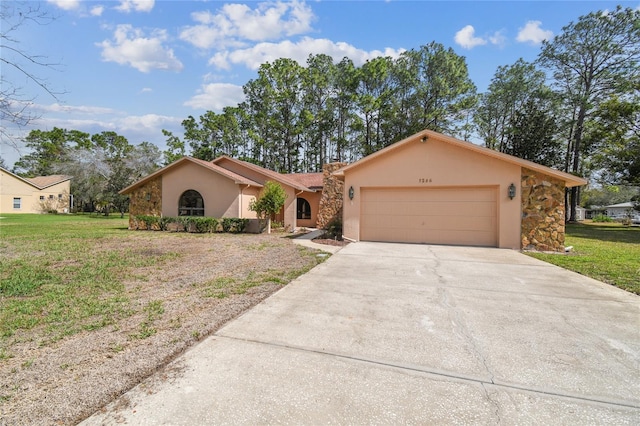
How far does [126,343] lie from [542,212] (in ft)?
39.7

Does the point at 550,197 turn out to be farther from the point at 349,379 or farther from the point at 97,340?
the point at 97,340

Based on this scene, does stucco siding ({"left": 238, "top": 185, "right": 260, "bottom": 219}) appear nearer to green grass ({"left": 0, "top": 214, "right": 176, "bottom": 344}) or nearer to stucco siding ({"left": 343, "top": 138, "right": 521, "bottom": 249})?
stucco siding ({"left": 343, "top": 138, "right": 521, "bottom": 249})

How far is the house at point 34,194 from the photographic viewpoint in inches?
1323

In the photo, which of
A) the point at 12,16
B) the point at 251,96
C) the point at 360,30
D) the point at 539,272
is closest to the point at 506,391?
the point at 539,272

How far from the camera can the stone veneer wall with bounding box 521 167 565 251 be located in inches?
390

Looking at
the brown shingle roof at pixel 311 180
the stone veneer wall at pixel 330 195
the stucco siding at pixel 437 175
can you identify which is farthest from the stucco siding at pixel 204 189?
the stucco siding at pixel 437 175

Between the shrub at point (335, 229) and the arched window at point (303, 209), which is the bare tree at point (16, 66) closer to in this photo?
the shrub at point (335, 229)

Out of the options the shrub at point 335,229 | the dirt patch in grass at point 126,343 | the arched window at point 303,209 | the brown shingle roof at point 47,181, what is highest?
the brown shingle roof at point 47,181

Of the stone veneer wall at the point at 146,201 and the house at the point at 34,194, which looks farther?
the house at the point at 34,194

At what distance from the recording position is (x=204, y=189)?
16.4 m

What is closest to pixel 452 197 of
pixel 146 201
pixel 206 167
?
pixel 206 167

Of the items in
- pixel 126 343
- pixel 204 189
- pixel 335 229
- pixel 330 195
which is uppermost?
pixel 204 189

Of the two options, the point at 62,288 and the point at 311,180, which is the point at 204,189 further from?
the point at 62,288

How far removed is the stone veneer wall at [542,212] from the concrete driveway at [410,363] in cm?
530
